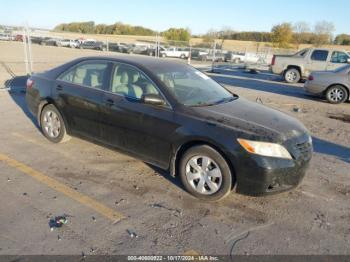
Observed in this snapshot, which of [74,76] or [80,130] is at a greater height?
[74,76]

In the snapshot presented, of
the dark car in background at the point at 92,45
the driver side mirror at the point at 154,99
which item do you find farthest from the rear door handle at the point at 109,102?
the dark car in background at the point at 92,45

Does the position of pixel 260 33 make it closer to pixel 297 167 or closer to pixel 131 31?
pixel 131 31

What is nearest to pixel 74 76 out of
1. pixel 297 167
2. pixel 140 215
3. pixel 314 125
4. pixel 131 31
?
pixel 140 215

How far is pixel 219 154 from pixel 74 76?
111 inches

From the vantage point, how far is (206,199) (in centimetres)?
396

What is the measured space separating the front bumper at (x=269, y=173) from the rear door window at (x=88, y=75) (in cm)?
246

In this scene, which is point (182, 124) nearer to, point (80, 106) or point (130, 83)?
point (130, 83)

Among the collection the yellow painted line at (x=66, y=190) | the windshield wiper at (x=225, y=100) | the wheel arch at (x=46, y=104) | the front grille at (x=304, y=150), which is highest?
the windshield wiper at (x=225, y=100)

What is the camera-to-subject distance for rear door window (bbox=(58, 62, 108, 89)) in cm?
491

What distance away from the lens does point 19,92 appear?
9.97 metres

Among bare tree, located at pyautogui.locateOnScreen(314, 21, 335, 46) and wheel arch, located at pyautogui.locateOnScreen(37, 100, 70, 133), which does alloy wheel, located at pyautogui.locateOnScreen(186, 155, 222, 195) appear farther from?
bare tree, located at pyautogui.locateOnScreen(314, 21, 335, 46)

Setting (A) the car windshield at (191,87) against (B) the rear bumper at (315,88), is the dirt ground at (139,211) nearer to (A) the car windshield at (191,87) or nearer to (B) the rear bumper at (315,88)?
(A) the car windshield at (191,87)

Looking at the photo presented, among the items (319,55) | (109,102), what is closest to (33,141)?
(109,102)

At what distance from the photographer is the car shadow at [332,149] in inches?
233
